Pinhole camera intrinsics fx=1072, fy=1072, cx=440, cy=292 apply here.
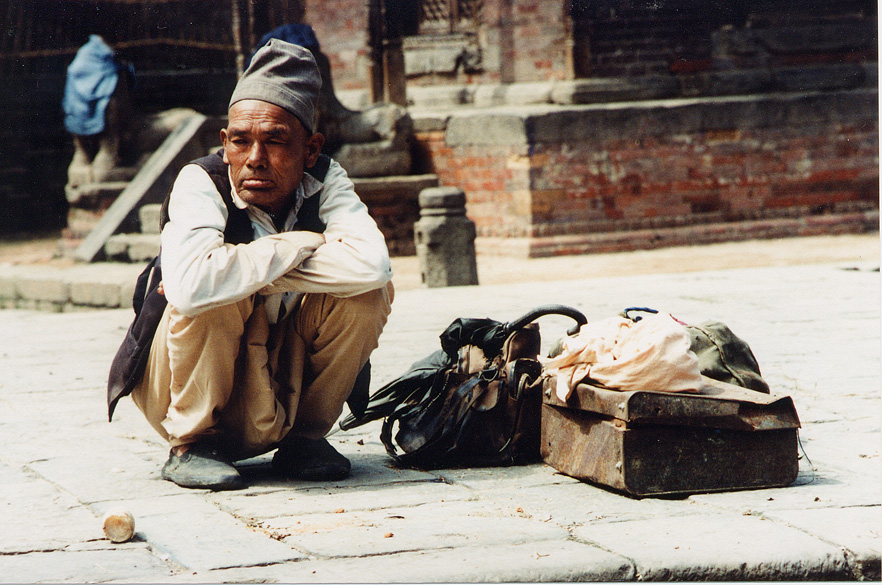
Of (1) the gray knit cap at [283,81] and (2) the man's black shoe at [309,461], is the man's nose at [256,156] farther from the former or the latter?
(2) the man's black shoe at [309,461]

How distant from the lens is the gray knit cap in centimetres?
297

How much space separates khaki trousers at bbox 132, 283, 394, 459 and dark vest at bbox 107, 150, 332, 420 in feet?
0.14

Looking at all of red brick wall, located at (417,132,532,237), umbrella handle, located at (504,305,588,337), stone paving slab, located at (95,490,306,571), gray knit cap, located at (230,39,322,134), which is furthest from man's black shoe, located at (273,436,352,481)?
red brick wall, located at (417,132,532,237)

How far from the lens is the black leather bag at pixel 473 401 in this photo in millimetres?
3156

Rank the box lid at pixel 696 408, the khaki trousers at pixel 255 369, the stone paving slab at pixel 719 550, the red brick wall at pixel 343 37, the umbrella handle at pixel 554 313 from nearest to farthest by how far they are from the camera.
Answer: the stone paving slab at pixel 719 550
the box lid at pixel 696 408
the khaki trousers at pixel 255 369
the umbrella handle at pixel 554 313
the red brick wall at pixel 343 37

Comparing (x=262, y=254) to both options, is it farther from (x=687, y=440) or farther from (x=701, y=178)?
(x=701, y=178)

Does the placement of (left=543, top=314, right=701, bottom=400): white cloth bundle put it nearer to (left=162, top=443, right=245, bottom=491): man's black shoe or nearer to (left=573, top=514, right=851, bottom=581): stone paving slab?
(left=573, top=514, right=851, bottom=581): stone paving slab

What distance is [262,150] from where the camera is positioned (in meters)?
2.95

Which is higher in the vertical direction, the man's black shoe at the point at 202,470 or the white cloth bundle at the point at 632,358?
the white cloth bundle at the point at 632,358

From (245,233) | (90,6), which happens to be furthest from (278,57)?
(90,6)

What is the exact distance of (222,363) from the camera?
2.90 meters

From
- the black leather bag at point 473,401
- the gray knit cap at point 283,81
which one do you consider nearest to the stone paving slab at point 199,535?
the black leather bag at point 473,401

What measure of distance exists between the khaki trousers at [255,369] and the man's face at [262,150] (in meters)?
0.31

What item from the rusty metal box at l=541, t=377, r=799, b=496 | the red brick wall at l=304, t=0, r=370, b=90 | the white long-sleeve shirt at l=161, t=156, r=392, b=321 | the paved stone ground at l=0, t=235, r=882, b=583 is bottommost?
the paved stone ground at l=0, t=235, r=882, b=583
